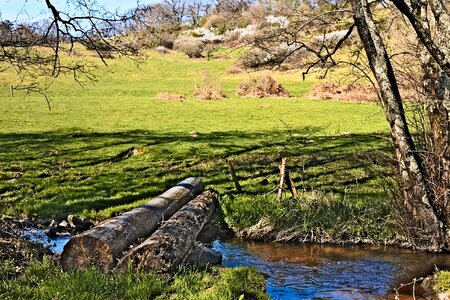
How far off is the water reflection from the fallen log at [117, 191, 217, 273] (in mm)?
945

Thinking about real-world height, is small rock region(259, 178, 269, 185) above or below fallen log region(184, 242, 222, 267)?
above

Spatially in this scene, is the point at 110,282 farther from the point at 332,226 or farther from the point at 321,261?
the point at 332,226

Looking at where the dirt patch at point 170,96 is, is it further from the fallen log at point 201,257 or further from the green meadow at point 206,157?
the fallen log at point 201,257

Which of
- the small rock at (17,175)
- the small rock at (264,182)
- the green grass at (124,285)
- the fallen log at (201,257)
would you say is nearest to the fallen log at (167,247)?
the fallen log at (201,257)

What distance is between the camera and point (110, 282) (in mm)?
6391

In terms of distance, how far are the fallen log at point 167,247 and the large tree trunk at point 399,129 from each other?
3645 mm

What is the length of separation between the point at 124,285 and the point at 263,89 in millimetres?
38702

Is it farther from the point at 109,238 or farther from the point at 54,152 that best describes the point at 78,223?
the point at 54,152

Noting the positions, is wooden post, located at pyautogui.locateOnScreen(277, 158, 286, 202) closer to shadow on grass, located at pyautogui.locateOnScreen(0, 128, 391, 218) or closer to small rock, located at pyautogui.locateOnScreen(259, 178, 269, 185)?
shadow on grass, located at pyautogui.locateOnScreen(0, 128, 391, 218)

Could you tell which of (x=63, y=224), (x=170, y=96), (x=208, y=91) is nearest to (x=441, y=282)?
(x=63, y=224)

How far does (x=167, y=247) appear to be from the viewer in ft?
24.5

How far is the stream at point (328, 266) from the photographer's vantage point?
24.8ft

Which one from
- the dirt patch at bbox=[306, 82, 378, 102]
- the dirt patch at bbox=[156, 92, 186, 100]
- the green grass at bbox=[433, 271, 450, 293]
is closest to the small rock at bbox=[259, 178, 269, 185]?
the green grass at bbox=[433, 271, 450, 293]

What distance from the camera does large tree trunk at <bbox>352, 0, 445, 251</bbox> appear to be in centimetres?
890
